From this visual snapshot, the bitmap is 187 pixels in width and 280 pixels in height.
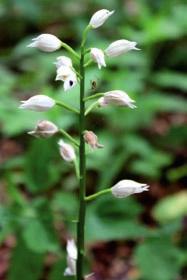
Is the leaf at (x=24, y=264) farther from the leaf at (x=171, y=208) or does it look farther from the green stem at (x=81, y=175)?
the leaf at (x=171, y=208)

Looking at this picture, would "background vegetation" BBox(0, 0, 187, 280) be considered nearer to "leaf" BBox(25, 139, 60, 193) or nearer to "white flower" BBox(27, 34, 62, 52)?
"leaf" BBox(25, 139, 60, 193)

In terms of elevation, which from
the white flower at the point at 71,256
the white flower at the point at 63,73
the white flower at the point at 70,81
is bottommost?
the white flower at the point at 71,256

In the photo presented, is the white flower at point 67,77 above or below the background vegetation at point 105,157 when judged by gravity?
above

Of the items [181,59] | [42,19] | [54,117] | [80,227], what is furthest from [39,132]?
[42,19]

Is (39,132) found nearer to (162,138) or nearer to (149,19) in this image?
(162,138)

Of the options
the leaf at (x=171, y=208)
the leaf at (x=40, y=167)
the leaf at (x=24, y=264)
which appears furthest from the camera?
the leaf at (x=171, y=208)

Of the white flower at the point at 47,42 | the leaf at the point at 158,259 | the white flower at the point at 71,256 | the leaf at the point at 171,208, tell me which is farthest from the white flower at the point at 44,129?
the leaf at the point at 171,208
